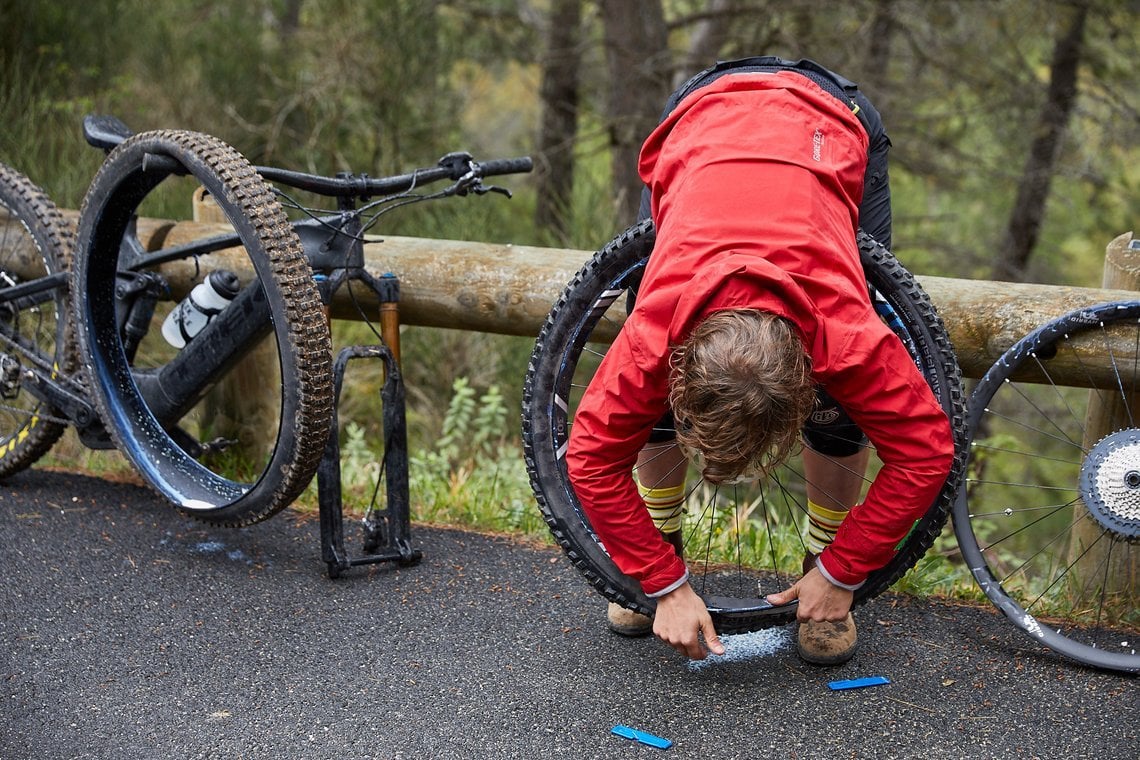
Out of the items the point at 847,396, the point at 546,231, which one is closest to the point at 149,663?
the point at 847,396

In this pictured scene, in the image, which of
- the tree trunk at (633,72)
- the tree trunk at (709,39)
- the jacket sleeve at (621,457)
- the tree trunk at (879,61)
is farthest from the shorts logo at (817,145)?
the tree trunk at (879,61)

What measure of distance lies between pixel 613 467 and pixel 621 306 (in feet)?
4.07

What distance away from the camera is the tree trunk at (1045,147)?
386 inches

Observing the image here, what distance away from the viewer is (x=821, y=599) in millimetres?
2539

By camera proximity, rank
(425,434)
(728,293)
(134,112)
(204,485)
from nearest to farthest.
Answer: (728,293)
(204,485)
(425,434)
(134,112)

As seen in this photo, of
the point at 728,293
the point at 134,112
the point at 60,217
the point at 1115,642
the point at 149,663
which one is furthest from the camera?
the point at 134,112

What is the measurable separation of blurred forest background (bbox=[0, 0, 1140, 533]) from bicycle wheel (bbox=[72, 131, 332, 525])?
3.54 meters

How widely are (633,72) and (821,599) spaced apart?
697cm

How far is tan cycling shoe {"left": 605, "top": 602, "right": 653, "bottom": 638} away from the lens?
2986 millimetres

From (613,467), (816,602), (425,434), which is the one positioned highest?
(613,467)

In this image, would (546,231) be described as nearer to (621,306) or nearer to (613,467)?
(621,306)

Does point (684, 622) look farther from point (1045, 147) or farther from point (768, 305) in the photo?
point (1045, 147)

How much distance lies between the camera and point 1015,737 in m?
2.52

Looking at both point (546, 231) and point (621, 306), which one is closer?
point (621, 306)
